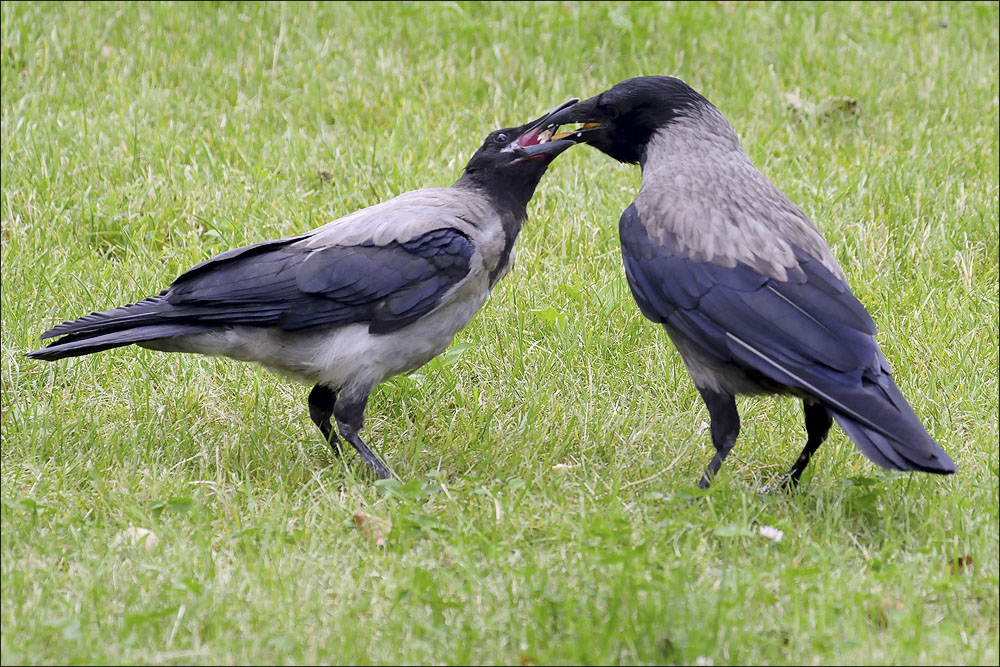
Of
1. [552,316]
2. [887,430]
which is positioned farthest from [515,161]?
[887,430]

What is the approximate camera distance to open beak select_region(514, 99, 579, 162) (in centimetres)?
489

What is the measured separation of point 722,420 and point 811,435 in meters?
0.34

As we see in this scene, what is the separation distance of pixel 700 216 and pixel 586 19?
423 centimetres

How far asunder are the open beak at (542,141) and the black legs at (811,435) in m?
1.39

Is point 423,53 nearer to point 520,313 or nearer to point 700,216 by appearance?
point 520,313

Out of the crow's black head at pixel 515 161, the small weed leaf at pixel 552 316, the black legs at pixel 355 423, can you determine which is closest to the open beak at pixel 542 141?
the crow's black head at pixel 515 161

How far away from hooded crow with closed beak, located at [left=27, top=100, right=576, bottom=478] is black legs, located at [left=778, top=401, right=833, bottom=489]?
51.8 inches

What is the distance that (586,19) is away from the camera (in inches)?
328

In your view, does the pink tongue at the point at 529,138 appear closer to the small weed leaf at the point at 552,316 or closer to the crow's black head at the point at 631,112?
the crow's black head at the point at 631,112

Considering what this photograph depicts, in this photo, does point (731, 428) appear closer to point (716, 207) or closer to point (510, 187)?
point (716, 207)

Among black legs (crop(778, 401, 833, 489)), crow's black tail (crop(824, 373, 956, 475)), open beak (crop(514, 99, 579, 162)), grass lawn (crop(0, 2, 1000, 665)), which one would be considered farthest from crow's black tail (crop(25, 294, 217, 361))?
crow's black tail (crop(824, 373, 956, 475))

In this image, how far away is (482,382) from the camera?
5254mm

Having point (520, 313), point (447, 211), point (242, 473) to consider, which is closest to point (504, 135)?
point (447, 211)

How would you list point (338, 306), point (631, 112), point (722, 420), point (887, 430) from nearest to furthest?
1. point (887, 430)
2. point (722, 420)
3. point (338, 306)
4. point (631, 112)
